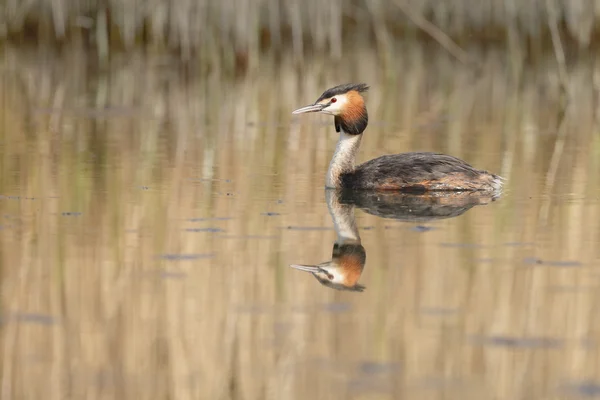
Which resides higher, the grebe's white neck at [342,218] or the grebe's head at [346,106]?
the grebe's head at [346,106]

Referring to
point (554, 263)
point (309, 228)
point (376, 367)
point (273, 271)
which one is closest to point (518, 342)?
point (376, 367)

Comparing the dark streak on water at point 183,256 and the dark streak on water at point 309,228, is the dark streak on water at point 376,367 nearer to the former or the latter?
the dark streak on water at point 183,256

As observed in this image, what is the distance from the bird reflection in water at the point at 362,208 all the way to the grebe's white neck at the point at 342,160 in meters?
0.11

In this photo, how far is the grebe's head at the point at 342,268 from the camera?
617cm

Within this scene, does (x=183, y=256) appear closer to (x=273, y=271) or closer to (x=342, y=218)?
(x=273, y=271)

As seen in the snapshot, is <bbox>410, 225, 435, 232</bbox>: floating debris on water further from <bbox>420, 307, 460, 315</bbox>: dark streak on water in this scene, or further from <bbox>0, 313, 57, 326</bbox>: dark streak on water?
<bbox>0, 313, 57, 326</bbox>: dark streak on water

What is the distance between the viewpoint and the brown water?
4.84 m

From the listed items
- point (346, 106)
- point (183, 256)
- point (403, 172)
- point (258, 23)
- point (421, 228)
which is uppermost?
point (258, 23)

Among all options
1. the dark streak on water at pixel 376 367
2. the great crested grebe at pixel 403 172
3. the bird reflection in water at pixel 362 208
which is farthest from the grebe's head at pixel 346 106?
the dark streak on water at pixel 376 367

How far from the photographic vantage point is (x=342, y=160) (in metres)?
9.67

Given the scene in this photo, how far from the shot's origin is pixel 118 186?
365 inches

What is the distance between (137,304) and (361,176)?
12.9 feet

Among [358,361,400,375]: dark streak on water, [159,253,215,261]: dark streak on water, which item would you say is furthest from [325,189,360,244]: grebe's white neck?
[358,361,400,375]: dark streak on water

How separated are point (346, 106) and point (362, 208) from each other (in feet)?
4.96
